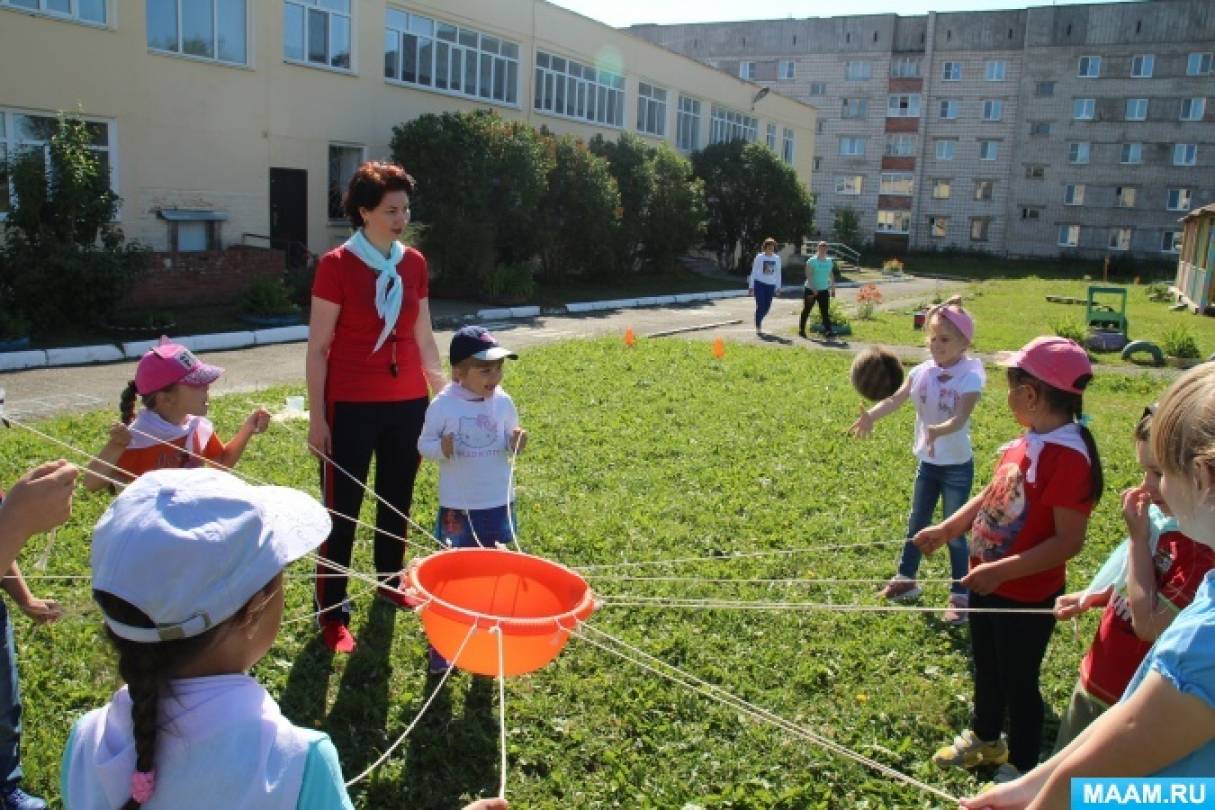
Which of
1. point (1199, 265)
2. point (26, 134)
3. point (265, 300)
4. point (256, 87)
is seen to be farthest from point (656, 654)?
point (1199, 265)

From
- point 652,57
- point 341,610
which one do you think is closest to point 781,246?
point 652,57

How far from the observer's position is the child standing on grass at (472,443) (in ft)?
13.5

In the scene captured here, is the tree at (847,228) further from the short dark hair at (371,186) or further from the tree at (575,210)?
the short dark hair at (371,186)

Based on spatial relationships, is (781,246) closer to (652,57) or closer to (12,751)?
(652,57)

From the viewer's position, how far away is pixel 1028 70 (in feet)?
184

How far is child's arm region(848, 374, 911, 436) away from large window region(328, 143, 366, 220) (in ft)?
57.9

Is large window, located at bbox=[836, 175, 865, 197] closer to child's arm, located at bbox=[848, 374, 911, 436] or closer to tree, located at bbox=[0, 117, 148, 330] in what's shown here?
tree, located at bbox=[0, 117, 148, 330]

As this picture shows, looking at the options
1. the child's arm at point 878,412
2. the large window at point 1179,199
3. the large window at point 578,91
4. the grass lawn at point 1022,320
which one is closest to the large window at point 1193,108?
the large window at point 1179,199

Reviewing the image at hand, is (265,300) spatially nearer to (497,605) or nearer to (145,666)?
(497,605)

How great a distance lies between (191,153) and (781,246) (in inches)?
1018

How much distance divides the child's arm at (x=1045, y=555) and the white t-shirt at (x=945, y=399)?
1.62m

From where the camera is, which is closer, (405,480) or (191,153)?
(405,480)

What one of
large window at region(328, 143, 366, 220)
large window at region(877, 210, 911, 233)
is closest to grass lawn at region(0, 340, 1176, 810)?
large window at region(328, 143, 366, 220)

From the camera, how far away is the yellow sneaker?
3600 millimetres
